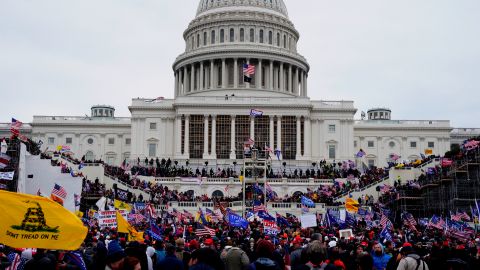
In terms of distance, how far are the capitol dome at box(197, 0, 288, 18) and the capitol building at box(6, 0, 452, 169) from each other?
21cm

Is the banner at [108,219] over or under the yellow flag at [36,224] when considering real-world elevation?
under

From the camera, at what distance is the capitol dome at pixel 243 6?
123 meters

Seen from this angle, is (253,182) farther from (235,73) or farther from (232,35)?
(232,35)

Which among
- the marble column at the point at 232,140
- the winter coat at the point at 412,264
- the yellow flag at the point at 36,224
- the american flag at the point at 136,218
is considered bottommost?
the american flag at the point at 136,218

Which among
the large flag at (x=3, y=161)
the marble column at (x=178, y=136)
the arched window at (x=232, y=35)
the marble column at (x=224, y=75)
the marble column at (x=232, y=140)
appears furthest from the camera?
the arched window at (x=232, y=35)

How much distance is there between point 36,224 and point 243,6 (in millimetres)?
113047

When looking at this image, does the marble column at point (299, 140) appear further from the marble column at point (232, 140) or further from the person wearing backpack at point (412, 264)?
the person wearing backpack at point (412, 264)

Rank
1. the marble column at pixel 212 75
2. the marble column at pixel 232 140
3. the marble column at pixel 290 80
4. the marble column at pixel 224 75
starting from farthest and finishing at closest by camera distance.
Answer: the marble column at pixel 290 80
the marble column at pixel 212 75
the marble column at pixel 224 75
the marble column at pixel 232 140

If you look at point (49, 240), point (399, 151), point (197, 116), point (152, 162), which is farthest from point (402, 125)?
point (49, 240)

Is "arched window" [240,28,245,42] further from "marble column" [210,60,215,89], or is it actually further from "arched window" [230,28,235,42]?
"marble column" [210,60,215,89]

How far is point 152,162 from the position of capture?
9500cm

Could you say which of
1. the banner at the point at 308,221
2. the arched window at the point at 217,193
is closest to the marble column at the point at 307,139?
the arched window at the point at 217,193

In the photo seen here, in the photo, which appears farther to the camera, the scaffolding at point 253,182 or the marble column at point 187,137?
the marble column at point 187,137

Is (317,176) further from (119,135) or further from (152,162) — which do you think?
(119,135)
